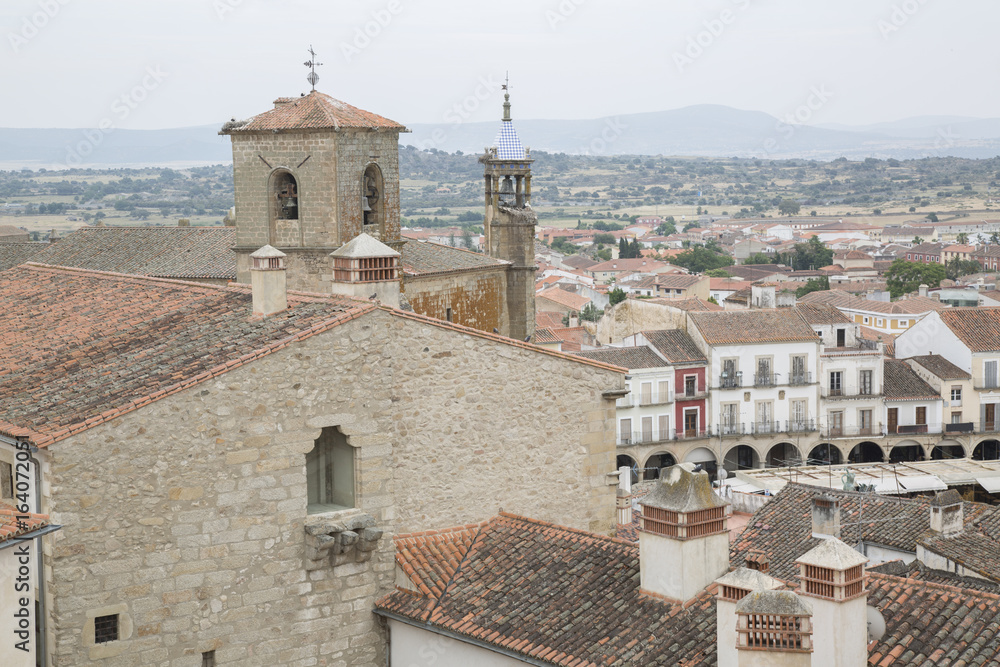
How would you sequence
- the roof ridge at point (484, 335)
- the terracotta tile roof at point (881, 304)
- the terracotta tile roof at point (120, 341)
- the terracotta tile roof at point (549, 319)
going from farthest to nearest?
the terracotta tile roof at point (881, 304), the terracotta tile roof at point (549, 319), the roof ridge at point (484, 335), the terracotta tile roof at point (120, 341)

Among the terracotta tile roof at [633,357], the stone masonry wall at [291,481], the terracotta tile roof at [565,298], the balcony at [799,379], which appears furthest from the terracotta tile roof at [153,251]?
the terracotta tile roof at [565,298]

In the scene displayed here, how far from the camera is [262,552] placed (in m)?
12.5

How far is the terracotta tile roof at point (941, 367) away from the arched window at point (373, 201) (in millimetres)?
33320

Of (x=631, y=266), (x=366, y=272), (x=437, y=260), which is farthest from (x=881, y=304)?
(x=366, y=272)

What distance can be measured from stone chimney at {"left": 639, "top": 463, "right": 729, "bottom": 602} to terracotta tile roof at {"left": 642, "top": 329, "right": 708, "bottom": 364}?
36716mm

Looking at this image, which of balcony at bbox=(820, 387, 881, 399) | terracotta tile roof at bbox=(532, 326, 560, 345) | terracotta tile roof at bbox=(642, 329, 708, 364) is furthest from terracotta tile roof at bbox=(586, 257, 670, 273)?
terracotta tile roof at bbox=(642, 329, 708, 364)

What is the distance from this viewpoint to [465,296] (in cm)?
3028

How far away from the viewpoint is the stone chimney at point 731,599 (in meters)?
10.4

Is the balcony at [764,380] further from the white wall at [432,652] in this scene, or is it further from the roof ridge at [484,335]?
the white wall at [432,652]

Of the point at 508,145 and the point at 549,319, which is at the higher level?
the point at 508,145

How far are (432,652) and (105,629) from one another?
10.4 ft

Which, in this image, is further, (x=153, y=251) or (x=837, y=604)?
(x=153, y=251)

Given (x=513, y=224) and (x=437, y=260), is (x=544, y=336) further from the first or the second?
(x=437, y=260)

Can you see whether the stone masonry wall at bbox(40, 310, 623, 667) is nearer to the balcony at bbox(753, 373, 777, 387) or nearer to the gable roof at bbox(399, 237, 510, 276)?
the gable roof at bbox(399, 237, 510, 276)
